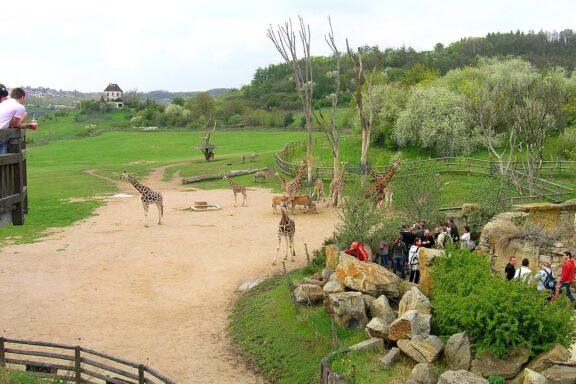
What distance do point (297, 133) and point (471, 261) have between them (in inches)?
2296

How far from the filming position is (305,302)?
1627 centimetres

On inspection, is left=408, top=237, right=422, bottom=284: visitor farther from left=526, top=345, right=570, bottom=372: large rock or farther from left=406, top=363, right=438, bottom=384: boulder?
left=526, top=345, right=570, bottom=372: large rock

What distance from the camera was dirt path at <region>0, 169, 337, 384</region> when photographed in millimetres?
15109

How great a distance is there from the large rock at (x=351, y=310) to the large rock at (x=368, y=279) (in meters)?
0.51

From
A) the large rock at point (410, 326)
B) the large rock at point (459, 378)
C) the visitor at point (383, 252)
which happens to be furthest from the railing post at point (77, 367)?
the visitor at point (383, 252)

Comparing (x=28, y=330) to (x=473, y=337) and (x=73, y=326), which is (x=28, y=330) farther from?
(x=473, y=337)

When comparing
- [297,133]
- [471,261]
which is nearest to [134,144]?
Answer: [297,133]

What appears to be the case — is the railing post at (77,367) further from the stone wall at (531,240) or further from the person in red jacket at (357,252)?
the stone wall at (531,240)

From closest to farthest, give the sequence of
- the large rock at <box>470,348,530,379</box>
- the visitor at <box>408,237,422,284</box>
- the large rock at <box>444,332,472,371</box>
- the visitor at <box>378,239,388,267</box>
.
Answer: the large rock at <box>470,348,530,379</box>, the large rock at <box>444,332,472,371</box>, the visitor at <box>408,237,422,284</box>, the visitor at <box>378,239,388,267</box>

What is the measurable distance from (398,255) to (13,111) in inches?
430

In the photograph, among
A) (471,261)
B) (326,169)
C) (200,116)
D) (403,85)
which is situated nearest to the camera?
(471,261)

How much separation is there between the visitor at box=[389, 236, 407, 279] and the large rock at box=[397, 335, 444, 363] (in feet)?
17.9

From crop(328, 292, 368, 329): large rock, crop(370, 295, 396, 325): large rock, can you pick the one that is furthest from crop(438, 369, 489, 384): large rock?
crop(328, 292, 368, 329): large rock

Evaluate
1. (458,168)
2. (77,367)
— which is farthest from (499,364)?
(458,168)
